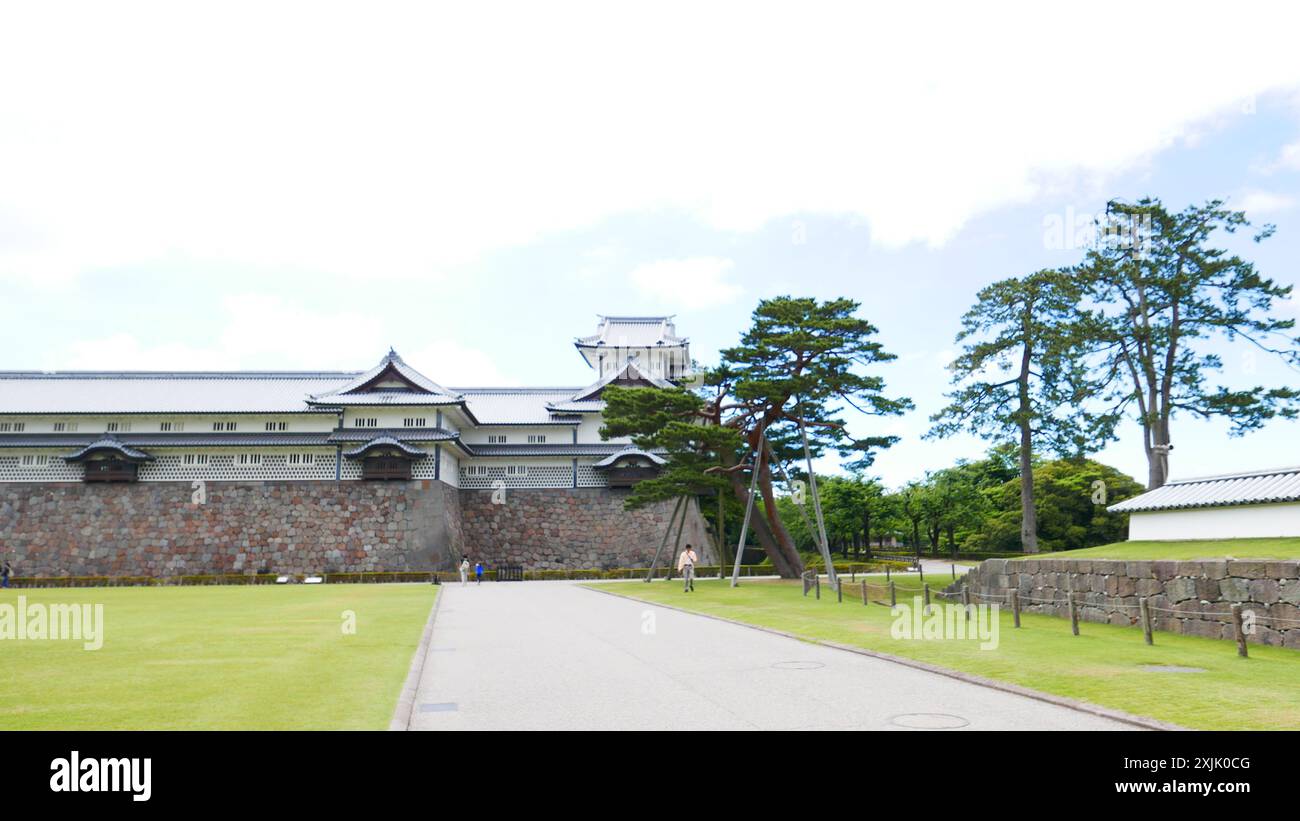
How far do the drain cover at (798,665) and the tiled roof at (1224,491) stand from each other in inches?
464

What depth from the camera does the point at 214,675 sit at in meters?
10.9

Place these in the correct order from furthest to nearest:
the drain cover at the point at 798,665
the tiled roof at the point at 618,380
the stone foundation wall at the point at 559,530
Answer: the tiled roof at the point at 618,380 → the stone foundation wall at the point at 559,530 → the drain cover at the point at 798,665

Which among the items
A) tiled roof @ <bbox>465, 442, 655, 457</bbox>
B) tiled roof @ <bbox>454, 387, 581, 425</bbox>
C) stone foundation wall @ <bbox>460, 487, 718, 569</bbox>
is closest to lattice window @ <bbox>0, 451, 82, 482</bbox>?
stone foundation wall @ <bbox>460, 487, 718, 569</bbox>

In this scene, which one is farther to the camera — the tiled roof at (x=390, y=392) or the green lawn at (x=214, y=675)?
the tiled roof at (x=390, y=392)

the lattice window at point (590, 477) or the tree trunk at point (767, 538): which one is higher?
the lattice window at point (590, 477)

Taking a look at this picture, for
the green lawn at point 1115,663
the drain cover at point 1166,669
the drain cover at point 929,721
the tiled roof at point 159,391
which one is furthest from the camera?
the tiled roof at point 159,391

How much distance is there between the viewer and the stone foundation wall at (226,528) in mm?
46031

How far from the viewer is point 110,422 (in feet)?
162

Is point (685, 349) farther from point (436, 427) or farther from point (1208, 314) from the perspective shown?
point (1208, 314)

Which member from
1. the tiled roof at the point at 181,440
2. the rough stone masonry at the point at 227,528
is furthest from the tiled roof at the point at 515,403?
the tiled roof at the point at 181,440

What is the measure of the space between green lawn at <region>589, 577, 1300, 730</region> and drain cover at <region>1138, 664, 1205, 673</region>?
0.32 feet

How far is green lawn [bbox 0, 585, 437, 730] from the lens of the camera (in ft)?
26.7

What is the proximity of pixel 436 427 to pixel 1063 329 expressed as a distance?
31.8 meters

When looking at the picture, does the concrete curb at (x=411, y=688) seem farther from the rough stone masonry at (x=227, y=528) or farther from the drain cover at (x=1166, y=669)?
the rough stone masonry at (x=227, y=528)
